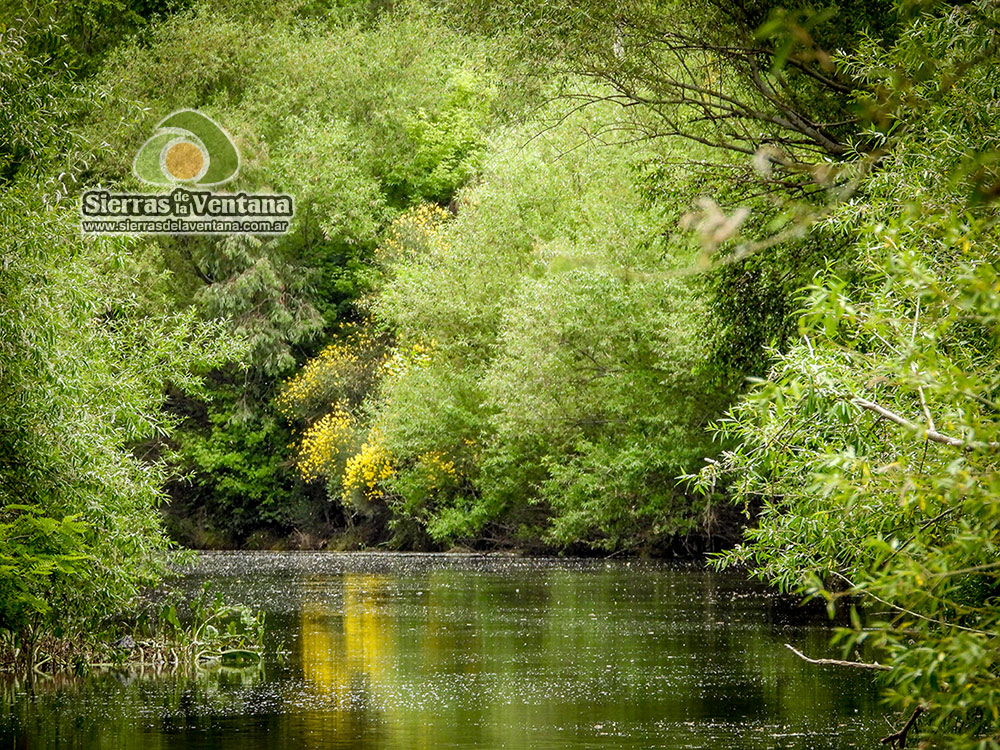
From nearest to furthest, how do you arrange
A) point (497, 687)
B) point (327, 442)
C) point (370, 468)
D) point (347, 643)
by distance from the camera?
1. point (497, 687)
2. point (347, 643)
3. point (370, 468)
4. point (327, 442)

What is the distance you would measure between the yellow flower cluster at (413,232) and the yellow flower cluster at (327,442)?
570 centimetres

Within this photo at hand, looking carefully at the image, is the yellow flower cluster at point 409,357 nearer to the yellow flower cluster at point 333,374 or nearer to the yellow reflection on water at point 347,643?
the yellow flower cluster at point 333,374

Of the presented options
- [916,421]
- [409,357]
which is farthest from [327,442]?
[916,421]

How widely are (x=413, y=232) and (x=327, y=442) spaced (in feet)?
26.3

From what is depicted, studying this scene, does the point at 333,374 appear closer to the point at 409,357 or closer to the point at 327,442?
the point at 327,442

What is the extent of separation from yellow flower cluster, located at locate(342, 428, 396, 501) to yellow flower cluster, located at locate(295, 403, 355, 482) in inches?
27.9

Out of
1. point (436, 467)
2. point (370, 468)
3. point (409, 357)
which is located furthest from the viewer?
point (370, 468)

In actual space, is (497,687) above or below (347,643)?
below

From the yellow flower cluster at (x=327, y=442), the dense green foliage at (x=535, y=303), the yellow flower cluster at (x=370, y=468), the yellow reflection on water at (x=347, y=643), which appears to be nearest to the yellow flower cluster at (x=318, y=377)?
the dense green foliage at (x=535, y=303)

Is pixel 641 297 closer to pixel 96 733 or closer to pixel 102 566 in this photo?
pixel 102 566

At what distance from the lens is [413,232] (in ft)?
155

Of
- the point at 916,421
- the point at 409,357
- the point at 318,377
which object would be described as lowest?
the point at 916,421

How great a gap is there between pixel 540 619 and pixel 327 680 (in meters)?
6.80

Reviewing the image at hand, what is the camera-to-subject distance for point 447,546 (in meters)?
43.9
